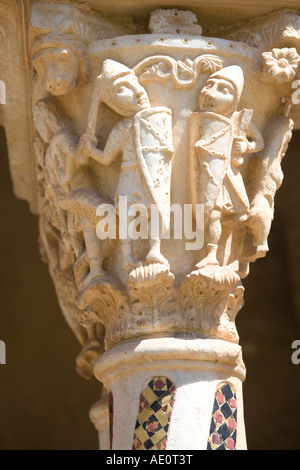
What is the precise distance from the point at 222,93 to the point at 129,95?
272 millimetres

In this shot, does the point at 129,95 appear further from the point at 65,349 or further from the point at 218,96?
the point at 65,349

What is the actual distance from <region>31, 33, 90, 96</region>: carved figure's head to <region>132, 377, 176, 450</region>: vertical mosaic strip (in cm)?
91

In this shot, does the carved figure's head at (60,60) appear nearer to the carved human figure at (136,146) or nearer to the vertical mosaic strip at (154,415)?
the carved human figure at (136,146)

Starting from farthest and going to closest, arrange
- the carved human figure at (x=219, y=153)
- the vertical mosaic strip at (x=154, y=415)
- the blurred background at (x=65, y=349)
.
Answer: the blurred background at (x=65, y=349) < the carved human figure at (x=219, y=153) < the vertical mosaic strip at (x=154, y=415)

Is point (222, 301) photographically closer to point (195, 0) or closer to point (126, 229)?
point (126, 229)

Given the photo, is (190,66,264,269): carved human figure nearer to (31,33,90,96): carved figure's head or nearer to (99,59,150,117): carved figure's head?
(99,59,150,117): carved figure's head

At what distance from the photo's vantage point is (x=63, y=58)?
3.36m

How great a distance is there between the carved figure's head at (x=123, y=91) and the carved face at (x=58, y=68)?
0.37 ft

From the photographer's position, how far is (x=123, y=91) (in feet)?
10.8

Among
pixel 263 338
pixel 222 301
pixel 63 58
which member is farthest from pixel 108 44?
pixel 263 338

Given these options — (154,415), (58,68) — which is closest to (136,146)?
(58,68)

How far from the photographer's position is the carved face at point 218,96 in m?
3.30

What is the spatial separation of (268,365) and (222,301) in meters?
2.42

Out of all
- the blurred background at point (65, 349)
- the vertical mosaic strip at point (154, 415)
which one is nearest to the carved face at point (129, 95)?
the vertical mosaic strip at point (154, 415)
